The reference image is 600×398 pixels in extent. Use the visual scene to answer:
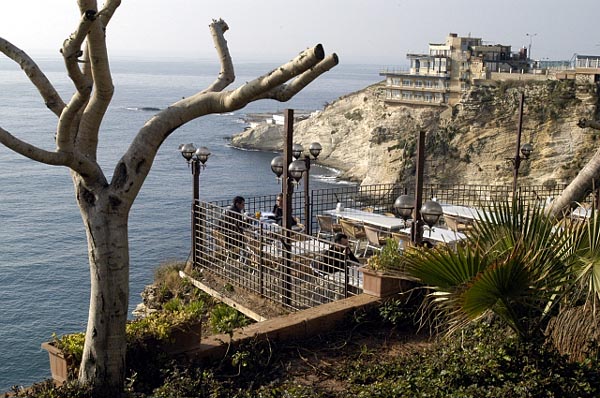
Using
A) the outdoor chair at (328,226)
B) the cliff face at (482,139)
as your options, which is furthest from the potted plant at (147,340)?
the cliff face at (482,139)

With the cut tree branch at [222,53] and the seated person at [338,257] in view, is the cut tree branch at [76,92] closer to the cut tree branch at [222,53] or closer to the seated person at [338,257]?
the cut tree branch at [222,53]

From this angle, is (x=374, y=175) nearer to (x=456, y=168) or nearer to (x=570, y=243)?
(x=456, y=168)

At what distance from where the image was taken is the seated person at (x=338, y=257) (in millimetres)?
7706

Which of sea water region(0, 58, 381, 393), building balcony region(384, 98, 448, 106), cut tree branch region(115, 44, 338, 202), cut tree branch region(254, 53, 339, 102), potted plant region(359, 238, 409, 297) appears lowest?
sea water region(0, 58, 381, 393)

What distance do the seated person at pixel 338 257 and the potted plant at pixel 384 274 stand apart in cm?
49

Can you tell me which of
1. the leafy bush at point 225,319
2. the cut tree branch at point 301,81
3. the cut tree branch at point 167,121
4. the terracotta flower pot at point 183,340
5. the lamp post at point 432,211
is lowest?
the leafy bush at point 225,319

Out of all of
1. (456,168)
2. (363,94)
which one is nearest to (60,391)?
(456,168)

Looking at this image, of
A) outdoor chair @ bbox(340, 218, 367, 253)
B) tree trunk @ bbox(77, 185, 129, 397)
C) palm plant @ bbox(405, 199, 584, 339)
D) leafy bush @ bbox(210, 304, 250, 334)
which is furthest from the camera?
outdoor chair @ bbox(340, 218, 367, 253)

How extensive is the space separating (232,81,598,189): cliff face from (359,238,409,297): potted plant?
4023 cm

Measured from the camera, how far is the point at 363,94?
82.1 meters

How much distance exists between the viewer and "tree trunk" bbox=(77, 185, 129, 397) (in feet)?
15.0

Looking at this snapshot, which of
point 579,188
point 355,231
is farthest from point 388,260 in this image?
point 355,231

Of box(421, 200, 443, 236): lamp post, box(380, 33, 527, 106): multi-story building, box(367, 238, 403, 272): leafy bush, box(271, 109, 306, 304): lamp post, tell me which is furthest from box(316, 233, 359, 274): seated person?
box(380, 33, 527, 106): multi-story building

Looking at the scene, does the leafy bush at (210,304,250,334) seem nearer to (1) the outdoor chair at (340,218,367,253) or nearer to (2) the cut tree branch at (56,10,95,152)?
(2) the cut tree branch at (56,10,95,152)
